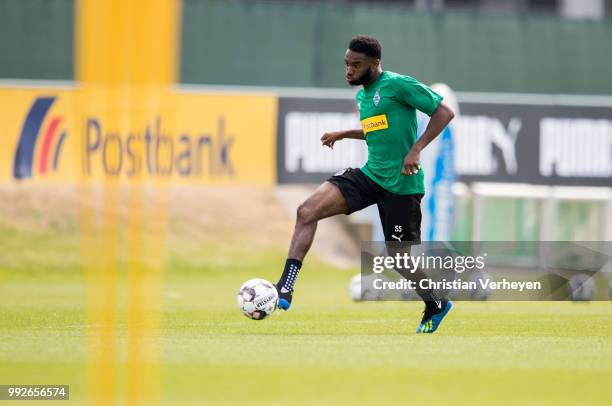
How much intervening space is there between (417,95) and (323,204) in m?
1.22

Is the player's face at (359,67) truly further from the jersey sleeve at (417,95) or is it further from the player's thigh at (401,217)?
the player's thigh at (401,217)

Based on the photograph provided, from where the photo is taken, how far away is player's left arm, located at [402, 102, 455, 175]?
1088cm

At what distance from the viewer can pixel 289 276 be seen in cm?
1105

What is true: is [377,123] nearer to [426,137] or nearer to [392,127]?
[392,127]

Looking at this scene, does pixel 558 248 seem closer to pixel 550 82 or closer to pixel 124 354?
pixel 550 82

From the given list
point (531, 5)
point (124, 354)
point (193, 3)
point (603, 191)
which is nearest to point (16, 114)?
point (193, 3)

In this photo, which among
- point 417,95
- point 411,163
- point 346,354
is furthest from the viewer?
point 417,95

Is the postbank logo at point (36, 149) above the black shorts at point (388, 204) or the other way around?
the other way around

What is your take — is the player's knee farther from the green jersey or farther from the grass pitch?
the grass pitch

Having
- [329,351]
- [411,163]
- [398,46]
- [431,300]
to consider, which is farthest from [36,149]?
[329,351]

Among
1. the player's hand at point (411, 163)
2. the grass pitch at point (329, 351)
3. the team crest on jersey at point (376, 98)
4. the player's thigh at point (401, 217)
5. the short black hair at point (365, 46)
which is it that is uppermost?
the short black hair at point (365, 46)

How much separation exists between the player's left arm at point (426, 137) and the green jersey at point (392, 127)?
0.34ft

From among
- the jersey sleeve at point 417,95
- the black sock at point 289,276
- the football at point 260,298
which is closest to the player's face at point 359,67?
the jersey sleeve at point 417,95

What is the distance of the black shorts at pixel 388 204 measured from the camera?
11242 millimetres
